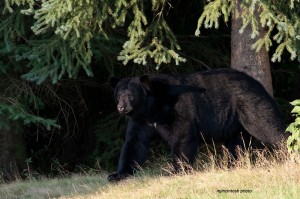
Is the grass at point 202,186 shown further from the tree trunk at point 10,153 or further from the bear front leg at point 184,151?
the tree trunk at point 10,153

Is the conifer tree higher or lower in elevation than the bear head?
higher

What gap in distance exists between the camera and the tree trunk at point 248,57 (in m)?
11.3

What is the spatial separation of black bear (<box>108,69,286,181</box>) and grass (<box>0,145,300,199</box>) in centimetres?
47

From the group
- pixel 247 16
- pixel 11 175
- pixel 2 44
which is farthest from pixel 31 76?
pixel 247 16

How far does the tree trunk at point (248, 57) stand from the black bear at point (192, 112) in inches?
28.0

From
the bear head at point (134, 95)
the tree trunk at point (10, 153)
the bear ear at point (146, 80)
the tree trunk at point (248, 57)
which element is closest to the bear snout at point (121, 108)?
the bear head at point (134, 95)

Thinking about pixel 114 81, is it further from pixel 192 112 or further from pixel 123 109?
pixel 192 112

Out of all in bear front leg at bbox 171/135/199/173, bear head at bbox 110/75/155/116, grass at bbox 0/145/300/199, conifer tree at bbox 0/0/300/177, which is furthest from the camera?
bear head at bbox 110/75/155/116

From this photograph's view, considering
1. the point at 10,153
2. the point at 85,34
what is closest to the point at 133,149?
the point at 85,34

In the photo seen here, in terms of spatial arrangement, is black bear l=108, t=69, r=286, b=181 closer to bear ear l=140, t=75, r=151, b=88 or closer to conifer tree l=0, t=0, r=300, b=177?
bear ear l=140, t=75, r=151, b=88

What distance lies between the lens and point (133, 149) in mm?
10430

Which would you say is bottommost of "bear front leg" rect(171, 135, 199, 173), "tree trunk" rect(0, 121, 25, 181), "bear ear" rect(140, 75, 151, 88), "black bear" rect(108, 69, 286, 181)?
"tree trunk" rect(0, 121, 25, 181)

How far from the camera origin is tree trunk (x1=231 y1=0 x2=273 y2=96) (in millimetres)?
11273

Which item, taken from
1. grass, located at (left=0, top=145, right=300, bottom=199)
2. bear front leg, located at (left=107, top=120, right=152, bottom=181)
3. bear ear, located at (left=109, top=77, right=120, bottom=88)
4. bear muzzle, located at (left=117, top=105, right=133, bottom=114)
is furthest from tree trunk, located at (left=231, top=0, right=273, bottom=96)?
bear muzzle, located at (left=117, top=105, right=133, bottom=114)
